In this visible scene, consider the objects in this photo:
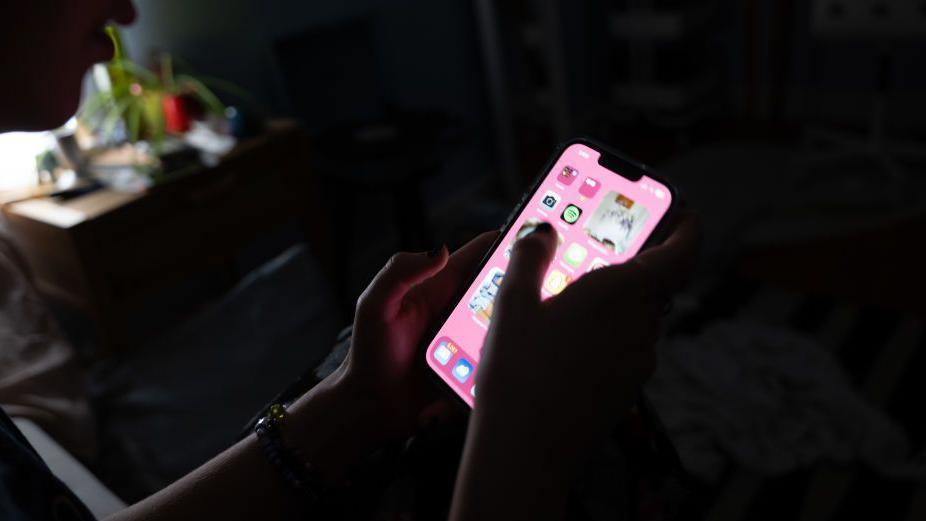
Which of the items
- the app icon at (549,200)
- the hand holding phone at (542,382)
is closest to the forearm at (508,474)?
the hand holding phone at (542,382)

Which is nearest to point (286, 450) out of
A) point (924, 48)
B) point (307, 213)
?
point (307, 213)

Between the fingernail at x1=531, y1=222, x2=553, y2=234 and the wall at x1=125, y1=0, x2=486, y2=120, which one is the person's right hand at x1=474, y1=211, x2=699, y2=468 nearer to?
the fingernail at x1=531, y1=222, x2=553, y2=234

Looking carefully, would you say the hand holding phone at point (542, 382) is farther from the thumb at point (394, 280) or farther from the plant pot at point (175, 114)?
the plant pot at point (175, 114)

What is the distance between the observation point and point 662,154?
9.53ft

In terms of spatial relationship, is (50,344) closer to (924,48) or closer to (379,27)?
(379,27)

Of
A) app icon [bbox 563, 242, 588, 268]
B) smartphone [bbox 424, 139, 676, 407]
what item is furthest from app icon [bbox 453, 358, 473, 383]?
app icon [bbox 563, 242, 588, 268]

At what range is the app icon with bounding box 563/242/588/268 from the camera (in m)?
0.52

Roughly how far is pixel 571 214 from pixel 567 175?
0.04 metres

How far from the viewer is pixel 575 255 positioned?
530mm

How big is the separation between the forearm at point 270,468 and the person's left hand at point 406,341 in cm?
2

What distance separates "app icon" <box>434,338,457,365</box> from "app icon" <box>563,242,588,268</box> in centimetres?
12

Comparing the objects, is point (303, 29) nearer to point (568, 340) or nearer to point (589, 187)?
point (589, 187)

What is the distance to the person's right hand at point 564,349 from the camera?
15.6 inches

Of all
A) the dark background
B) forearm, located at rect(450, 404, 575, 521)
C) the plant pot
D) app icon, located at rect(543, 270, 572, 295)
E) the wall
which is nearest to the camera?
forearm, located at rect(450, 404, 575, 521)
